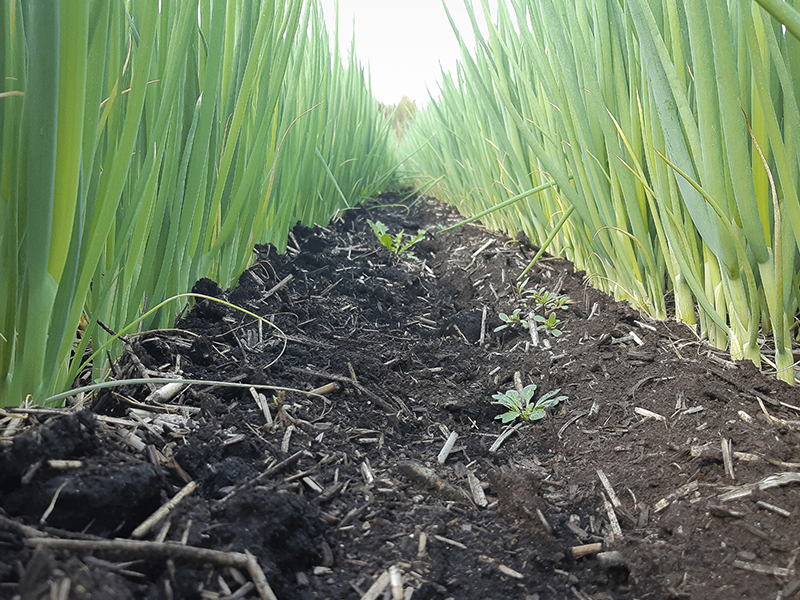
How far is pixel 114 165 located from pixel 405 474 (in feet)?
1.94

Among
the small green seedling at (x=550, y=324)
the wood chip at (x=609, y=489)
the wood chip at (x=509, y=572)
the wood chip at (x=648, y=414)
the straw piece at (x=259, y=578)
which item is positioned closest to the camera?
the straw piece at (x=259, y=578)

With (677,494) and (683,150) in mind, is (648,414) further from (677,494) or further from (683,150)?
(683,150)

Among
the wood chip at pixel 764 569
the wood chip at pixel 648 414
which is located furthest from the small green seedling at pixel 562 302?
the wood chip at pixel 764 569

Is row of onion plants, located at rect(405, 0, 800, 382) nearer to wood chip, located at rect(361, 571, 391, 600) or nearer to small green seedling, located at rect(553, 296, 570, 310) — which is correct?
small green seedling, located at rect(553, 296, 570, 310)

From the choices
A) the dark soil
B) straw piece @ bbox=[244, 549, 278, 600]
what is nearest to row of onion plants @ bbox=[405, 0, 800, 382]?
the dark soil

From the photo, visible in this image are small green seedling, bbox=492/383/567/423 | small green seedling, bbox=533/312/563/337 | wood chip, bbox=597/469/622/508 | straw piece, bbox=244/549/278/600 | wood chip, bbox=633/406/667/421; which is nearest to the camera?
straw piece, bbox=244/549/278/600

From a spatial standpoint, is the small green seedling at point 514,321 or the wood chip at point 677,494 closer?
the wood chip at point 677,494

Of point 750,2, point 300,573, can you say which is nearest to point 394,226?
point 750,2

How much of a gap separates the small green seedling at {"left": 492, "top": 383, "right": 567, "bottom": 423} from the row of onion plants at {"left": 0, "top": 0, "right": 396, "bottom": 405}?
0.69 m

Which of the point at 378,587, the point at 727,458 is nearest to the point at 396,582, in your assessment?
the point at 378,587

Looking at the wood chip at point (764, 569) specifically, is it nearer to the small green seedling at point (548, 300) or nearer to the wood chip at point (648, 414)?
the wood chip at point (648, 414)

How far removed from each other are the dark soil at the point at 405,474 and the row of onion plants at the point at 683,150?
119mm

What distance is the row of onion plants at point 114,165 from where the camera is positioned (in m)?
0.57

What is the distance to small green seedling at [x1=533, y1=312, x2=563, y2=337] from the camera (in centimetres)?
130
